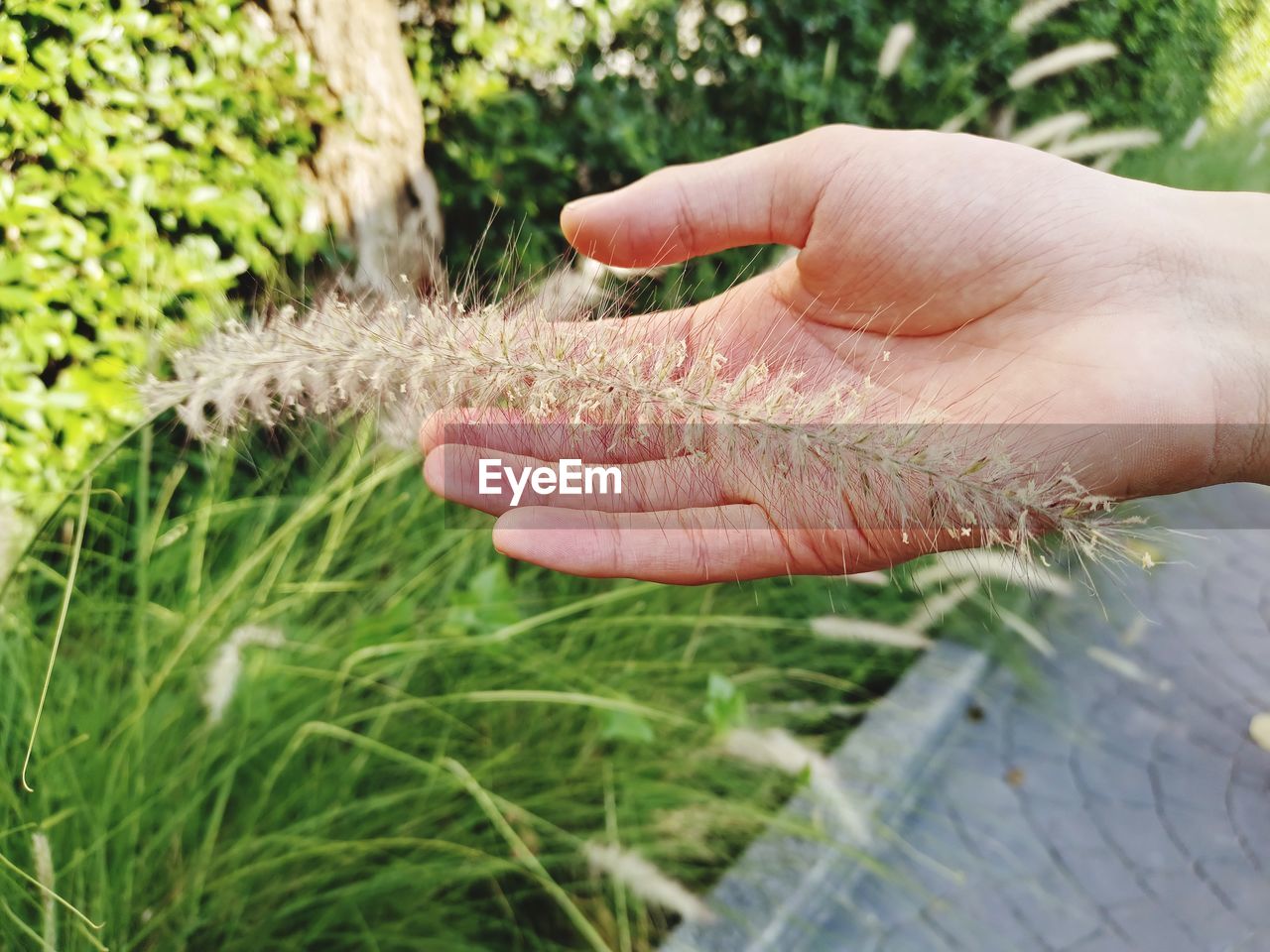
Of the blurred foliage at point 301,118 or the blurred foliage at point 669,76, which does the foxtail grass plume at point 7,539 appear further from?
the blurred foliage at point 669,76

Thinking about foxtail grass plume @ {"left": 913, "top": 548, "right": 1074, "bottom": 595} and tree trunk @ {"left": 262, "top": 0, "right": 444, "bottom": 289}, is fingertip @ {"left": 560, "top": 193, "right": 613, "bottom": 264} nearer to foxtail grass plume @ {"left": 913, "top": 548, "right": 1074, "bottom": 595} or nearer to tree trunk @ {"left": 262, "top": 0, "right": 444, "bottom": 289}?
tree trunk @ {"left": 262, "top": 0, "right": 444, "bottom": 289}

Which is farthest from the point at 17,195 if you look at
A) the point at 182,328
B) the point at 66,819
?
the point at 66,819

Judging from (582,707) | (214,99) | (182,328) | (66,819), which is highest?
(214,99)

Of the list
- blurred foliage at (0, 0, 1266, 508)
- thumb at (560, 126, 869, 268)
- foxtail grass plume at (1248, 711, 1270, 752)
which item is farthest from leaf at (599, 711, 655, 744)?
Result: foxtail grass plume at (1248, 711, 1270, 752)

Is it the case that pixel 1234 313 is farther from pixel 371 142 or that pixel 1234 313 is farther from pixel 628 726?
pixel 371 142

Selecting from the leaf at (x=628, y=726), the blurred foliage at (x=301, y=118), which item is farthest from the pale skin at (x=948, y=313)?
the leaf at (x=628, y=726)

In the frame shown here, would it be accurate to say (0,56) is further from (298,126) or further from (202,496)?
(202,496)
